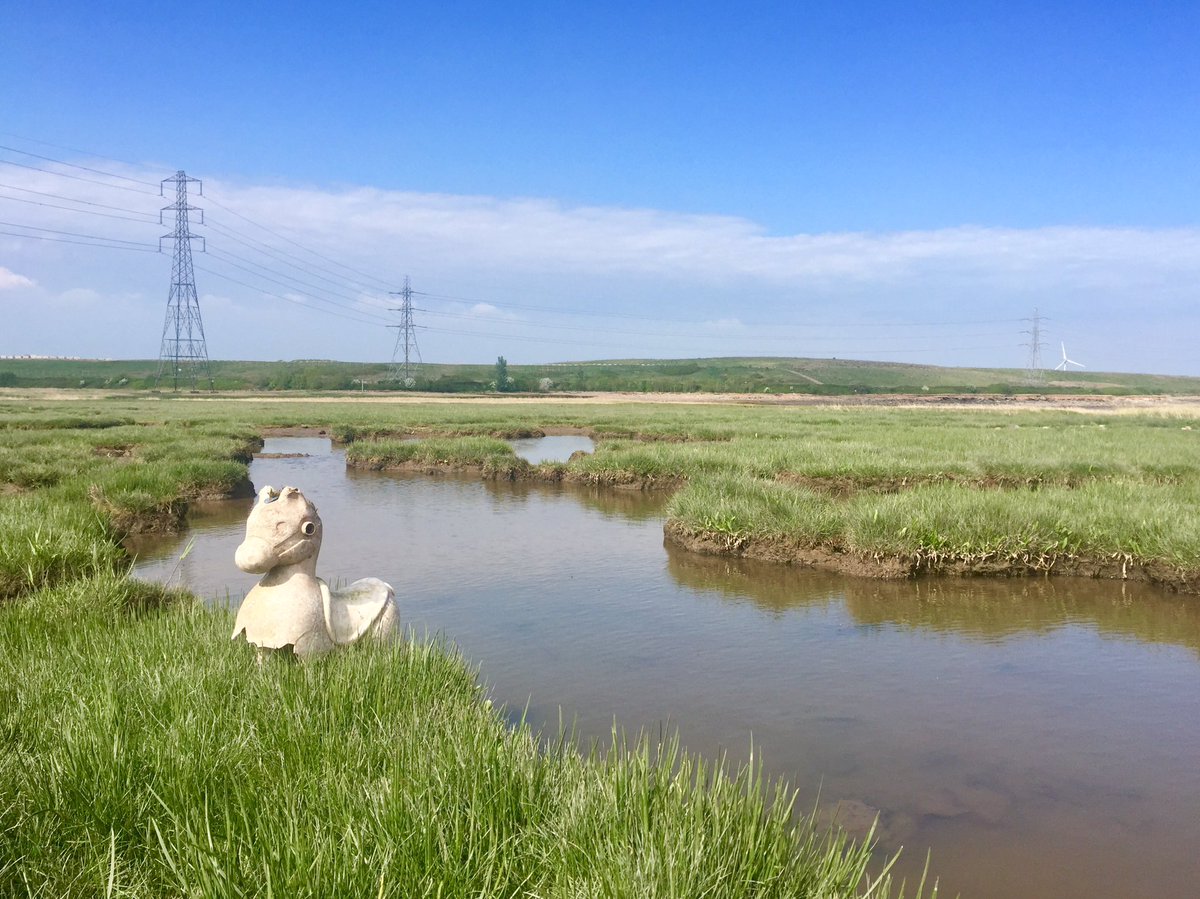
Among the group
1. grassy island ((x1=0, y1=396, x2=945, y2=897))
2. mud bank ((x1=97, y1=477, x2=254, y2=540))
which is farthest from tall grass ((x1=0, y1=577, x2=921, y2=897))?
mud bank ((x1=97, y1=477, x2=254, y2=540))

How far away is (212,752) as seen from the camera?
407 cm

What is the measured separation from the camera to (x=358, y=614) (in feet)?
19.6

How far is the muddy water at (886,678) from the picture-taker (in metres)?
4.99

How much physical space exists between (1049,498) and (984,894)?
9.50 m

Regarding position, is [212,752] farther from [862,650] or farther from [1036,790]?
[862,650]

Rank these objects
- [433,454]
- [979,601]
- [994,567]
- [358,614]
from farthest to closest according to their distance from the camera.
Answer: [433,454] < [994,567] < [979,601] < [358,614]

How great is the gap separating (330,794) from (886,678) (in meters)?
5.11

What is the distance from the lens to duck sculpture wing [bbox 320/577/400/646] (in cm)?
586

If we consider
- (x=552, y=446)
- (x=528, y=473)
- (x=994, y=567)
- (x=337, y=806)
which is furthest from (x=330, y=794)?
(x=552, y=446)

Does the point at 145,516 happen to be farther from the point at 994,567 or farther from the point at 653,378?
the point at 653,378

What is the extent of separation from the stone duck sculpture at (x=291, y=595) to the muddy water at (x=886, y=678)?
149cm

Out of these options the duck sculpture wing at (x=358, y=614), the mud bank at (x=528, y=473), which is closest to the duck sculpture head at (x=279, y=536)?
the duck sculpture wing at (x=358, y=614)

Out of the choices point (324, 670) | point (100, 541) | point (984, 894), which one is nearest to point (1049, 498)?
point (984, 894)

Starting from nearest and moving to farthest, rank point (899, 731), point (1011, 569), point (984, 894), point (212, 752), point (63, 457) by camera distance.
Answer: point (212, 752) → point (984, 894) → point (899, 731) → point (1011, 569) → point (63, 457)
